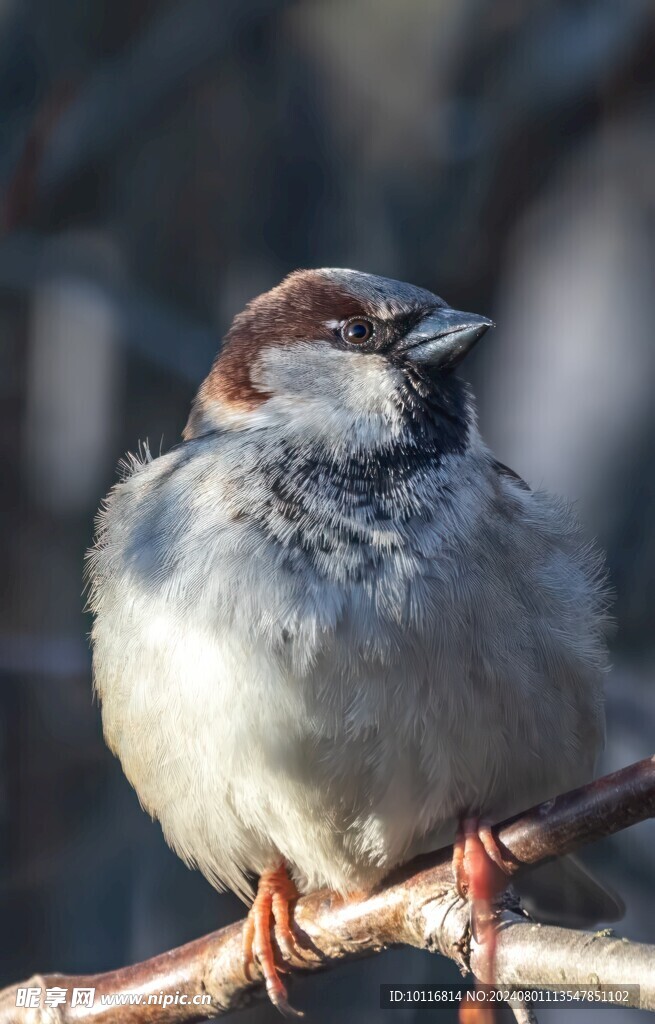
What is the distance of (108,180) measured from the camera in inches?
138

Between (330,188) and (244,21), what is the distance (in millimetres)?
524

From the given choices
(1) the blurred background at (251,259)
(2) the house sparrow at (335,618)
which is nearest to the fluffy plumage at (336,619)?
(2) the house sparrow at (335,618)

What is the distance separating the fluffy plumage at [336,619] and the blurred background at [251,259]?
40.0 inches

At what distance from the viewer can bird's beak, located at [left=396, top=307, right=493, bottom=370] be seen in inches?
83.0

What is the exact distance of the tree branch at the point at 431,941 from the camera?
1556 mm

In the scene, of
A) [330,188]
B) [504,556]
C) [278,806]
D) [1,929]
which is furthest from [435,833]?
[330,188]

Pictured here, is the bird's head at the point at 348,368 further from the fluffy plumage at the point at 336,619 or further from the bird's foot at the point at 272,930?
the bird's foot at the point at 272,930

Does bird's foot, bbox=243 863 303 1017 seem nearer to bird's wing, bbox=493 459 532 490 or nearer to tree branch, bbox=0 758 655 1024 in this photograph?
tree branch, bbox=0 758 655 1024

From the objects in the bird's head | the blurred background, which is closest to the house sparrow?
the bird's head

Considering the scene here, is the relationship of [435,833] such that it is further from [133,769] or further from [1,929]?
[1,929]

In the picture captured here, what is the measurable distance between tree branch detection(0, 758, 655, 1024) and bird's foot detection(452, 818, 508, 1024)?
0.02 m

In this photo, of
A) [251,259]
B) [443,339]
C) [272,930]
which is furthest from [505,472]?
[251,259]

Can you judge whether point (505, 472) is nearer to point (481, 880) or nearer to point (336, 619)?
point (336, 619)

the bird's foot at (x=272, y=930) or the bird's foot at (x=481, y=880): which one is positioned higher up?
the bird's foot at (x=481, y=880)
